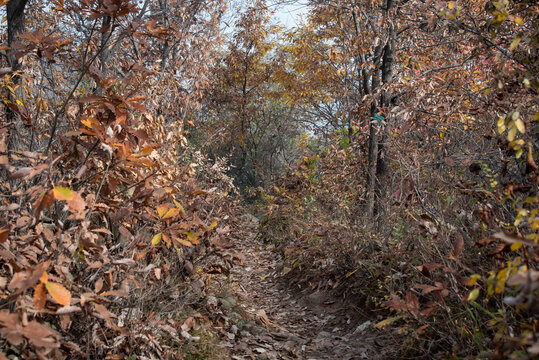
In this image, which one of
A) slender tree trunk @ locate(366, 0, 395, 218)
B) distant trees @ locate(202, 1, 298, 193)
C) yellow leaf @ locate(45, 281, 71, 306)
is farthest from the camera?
distant trees @ locate(202, 1, 298, 193)

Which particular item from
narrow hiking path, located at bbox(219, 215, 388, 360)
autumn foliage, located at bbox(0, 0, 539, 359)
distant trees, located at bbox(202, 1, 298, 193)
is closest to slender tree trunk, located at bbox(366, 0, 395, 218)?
autumn foliage, located at bbox(0, 0, 539, 359)

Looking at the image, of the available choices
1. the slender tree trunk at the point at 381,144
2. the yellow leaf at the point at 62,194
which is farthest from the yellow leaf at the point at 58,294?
the slender tree trunk at the point at 381,144

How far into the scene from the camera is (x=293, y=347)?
3455 mm

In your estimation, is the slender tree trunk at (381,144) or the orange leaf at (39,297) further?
the slender tree trunk at (381,144)

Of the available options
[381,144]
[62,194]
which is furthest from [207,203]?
[62,194]

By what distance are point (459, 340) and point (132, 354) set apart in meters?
2.12

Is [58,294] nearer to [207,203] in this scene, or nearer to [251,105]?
[207,203]

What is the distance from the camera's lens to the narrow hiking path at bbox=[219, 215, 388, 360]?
3.26m

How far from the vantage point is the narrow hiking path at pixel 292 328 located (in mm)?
3264

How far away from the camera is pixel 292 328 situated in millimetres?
4066

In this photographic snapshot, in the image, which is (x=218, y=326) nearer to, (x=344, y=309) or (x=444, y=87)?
(x=344, y=309)

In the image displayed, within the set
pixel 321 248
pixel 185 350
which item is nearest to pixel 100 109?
pixel 185 350

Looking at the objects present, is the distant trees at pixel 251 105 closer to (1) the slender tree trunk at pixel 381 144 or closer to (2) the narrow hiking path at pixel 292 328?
(1) the slender tree trunk at pixel 381 144

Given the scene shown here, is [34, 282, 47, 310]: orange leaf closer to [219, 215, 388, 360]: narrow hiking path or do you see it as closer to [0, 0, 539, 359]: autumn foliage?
[0, 0, 539, 359]: autumn foliage
